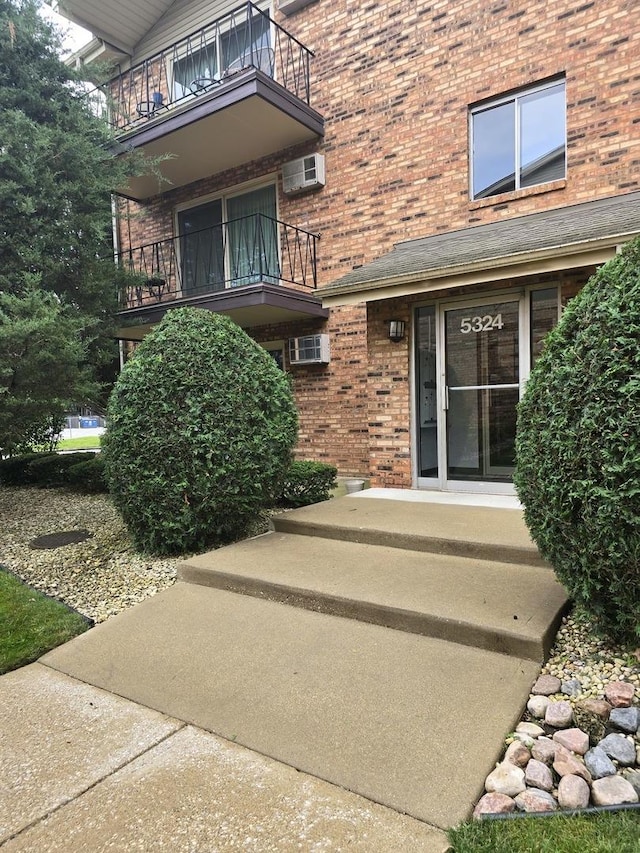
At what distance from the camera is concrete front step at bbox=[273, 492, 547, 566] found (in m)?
3.98

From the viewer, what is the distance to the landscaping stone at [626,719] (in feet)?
7.23

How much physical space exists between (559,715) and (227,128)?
864 centimetres

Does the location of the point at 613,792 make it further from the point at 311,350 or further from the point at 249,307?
the point at 311,350

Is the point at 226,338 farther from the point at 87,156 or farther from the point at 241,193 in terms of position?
the point at 241,193

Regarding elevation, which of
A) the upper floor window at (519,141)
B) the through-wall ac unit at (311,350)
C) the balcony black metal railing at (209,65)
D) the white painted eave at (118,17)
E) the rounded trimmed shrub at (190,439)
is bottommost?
the rounded trimmed shrub at (190,439)

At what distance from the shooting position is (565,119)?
660 centimetres

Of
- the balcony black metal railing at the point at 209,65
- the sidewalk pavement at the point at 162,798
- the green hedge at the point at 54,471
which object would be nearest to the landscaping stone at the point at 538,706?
the sidewalk pavement at the point at 162,798

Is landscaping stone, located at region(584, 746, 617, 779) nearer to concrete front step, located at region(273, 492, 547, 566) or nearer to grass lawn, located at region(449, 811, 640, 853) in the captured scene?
grass lawn, located at region(449, 811, 640, 853)

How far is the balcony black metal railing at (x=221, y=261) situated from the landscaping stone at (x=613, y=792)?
292 inches

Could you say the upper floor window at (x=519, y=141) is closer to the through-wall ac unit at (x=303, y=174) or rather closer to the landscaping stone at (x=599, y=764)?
the through-wall ac unit at (x=303, y=174)

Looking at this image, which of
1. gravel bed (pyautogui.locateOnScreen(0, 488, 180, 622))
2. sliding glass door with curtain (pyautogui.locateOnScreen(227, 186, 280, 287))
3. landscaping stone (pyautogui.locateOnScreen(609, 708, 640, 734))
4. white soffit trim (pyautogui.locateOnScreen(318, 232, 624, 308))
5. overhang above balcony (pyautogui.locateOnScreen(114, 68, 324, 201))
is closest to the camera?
landscaping stone (pyautogui.locateOnScreen(609, 708, 640, 734))

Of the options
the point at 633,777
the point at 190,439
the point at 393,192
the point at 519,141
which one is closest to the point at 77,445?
the point at 393,192

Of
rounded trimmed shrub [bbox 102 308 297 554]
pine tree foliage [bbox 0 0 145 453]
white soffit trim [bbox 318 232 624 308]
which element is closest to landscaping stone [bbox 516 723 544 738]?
rounded trimmed shrub [bbox 102 308 297 554]

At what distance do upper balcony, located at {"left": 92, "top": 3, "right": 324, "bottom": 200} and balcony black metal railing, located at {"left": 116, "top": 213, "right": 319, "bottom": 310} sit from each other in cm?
109
